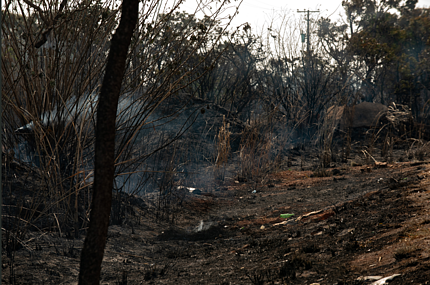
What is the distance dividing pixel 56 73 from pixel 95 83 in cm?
32

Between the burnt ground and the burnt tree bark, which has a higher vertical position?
the burnt tree bark

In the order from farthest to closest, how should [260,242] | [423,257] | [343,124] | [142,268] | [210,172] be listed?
1. [343,124]
2. [210,172]
3. [260,242]
4. [142,268]
5. [423,257]

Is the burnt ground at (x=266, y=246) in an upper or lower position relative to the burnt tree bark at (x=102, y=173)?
lower

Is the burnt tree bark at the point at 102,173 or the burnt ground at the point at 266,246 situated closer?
the burnt tree bark at the point at 102,173

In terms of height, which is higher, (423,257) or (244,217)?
(423,257)

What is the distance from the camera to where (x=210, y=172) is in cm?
772

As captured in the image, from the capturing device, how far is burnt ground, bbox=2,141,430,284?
2.38m

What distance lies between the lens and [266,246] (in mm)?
3461

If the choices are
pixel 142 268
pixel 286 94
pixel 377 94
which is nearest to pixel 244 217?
pixel 142 268

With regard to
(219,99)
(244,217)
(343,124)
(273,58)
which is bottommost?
(244,217)

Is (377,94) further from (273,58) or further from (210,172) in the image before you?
(210,172)

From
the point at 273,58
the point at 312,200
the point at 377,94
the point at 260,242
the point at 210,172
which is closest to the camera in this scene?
the point at 260,242

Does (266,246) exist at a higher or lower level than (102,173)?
lower

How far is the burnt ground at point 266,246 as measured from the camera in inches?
93.8
